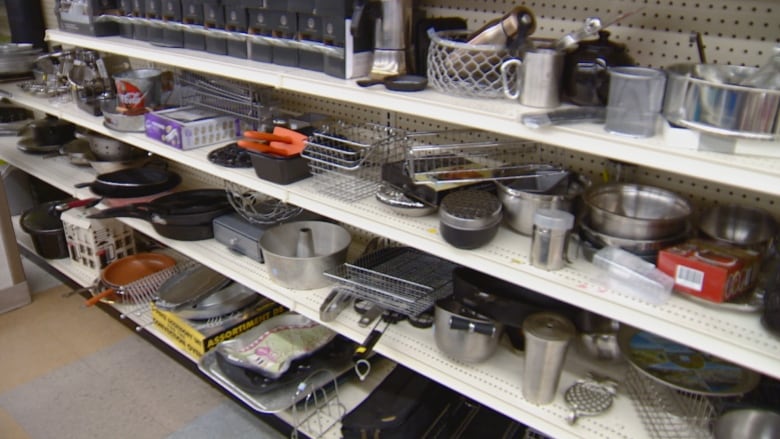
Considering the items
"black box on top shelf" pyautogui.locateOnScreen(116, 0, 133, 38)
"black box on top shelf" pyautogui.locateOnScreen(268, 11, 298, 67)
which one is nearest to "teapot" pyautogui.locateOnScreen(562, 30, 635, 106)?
"black box on top shelf" pyautogui.locateOnScreen(268, 11, 298, 67)

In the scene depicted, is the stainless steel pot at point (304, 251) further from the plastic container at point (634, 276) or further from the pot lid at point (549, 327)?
the plastic container at point (634, 276)

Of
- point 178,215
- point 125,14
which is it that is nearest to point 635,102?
point 178,215

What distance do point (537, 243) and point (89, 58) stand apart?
250 cm

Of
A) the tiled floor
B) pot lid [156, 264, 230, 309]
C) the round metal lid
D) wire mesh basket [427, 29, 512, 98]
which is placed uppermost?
wire mesh basket [427, 29, 512, 98]

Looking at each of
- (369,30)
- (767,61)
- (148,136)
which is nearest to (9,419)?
(148,136)

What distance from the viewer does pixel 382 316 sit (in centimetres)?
189

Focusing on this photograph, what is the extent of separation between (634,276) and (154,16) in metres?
1.97

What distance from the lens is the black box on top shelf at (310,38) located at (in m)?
1.74

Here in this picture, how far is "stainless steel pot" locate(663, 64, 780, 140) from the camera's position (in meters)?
1.04

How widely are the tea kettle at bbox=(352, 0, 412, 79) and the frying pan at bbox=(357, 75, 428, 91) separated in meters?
0.04

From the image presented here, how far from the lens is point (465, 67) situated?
143cm

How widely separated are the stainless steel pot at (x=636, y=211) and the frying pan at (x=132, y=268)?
6.97 ft

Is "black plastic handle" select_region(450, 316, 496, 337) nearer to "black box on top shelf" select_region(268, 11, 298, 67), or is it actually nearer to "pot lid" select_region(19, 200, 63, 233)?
"black box on top shelf" select_region(268, 11, 298, 67)

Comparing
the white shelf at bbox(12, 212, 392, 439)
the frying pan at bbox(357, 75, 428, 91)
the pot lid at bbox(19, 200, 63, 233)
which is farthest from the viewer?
the pot lid at bbox(19, 200, 63, 233)
